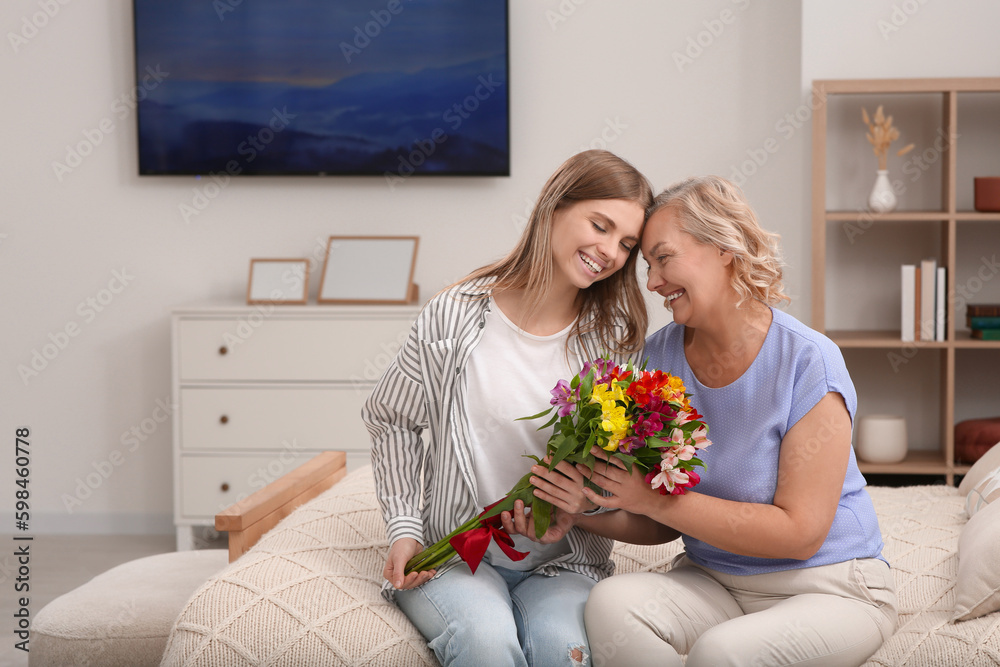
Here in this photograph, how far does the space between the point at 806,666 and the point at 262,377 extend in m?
2.60

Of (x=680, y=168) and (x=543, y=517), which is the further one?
(x=680, y=168)

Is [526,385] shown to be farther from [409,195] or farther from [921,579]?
[409,195]

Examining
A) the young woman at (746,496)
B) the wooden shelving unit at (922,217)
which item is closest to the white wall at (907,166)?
the wooden shelving unit at (922,217)

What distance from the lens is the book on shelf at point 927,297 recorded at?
3233 millimetres

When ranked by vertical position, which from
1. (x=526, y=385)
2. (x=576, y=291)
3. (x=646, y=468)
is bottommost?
(x=646, y=468)

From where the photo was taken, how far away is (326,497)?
225cm

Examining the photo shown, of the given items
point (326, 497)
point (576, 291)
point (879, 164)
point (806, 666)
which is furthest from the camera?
point (879, 164)

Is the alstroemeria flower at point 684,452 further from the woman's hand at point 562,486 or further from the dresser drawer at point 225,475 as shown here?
the dresser drawer at point 225,475

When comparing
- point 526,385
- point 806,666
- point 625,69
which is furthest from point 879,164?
point 806,666

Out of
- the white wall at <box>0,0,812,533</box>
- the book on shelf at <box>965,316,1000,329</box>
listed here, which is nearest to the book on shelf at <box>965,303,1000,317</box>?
the book on shelf at <box>965,316,1000,329</box>

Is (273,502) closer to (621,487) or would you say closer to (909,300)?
(621,487)

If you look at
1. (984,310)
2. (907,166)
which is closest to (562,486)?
(984,310)

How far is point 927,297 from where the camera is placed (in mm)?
3242

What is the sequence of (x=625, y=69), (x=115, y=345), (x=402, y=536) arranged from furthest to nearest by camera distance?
(x=115, y=345)
(x=625, y=69)
(x=402, y=536)
